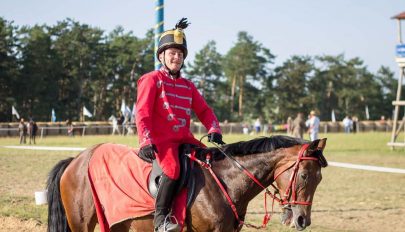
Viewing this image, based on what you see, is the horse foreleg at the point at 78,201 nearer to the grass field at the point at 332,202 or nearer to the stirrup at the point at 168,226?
the stirrup at the point at 168,226

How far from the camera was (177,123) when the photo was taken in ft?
18.2

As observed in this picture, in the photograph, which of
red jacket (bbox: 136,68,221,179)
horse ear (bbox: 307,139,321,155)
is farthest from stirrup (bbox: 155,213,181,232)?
horse ear (bbox: 307,139,321,155)

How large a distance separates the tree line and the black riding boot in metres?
65.9

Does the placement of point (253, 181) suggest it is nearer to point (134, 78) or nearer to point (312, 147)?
point (312, 147)

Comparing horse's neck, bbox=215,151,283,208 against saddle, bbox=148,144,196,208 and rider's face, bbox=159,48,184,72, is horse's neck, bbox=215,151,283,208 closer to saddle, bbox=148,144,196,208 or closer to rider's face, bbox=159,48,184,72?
saddle, bbox=148,144,196,208

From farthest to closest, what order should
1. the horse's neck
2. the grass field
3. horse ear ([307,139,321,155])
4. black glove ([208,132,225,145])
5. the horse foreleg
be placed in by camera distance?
the grass field → the horse foreleg → black glove ([208,132,225,145]) → the horse's neck → horse ear ([307,139,321,155])

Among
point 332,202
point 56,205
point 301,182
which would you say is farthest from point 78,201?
point 332,202

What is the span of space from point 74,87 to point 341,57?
65.1 m

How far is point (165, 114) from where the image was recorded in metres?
5.54

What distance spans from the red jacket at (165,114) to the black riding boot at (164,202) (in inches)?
3.4

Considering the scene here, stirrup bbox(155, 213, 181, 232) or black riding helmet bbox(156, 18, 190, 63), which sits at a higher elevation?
black riding helmet bbox(156, 18, 190, 63)

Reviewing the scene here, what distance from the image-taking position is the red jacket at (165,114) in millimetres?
5301

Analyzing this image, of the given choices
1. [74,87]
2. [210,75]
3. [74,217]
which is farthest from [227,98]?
[74,217]

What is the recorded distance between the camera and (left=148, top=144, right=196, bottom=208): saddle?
529 centimetres
